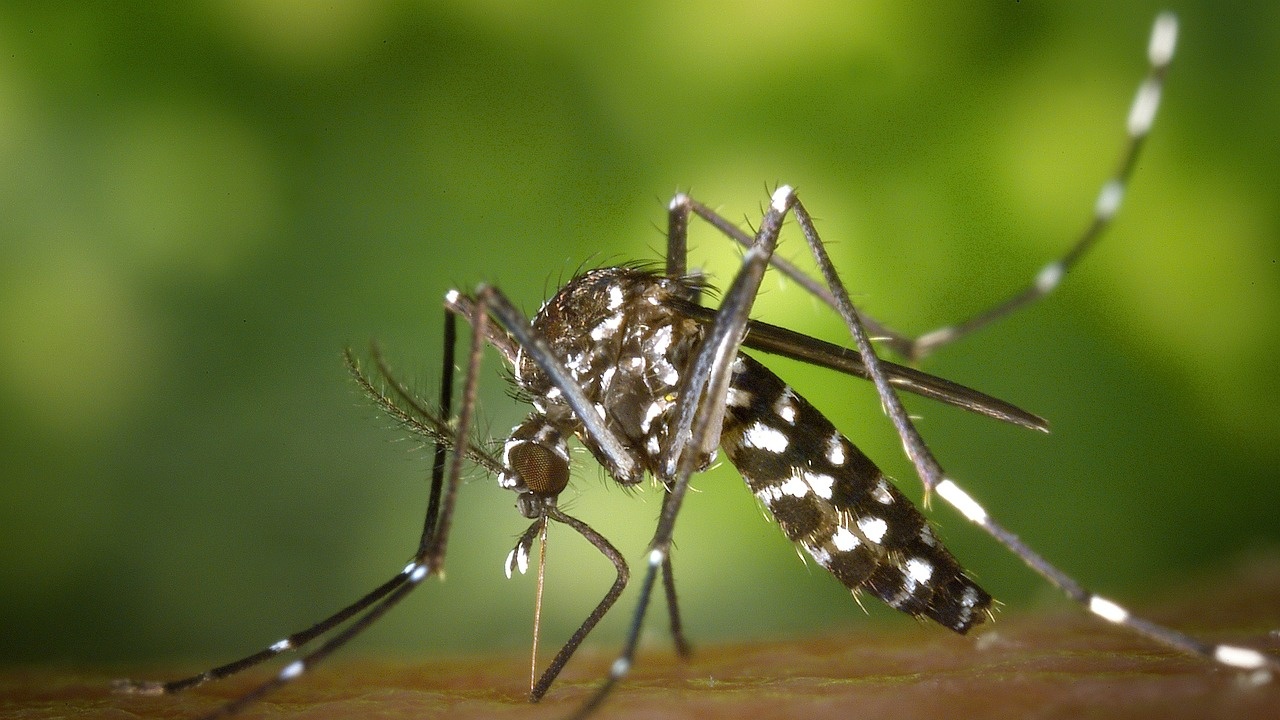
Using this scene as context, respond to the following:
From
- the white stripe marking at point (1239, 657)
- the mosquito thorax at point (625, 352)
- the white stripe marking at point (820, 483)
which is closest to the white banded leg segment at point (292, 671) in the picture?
the mosquito thorax at point (625, 352)

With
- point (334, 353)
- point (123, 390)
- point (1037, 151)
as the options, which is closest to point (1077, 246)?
point (1037, 151)

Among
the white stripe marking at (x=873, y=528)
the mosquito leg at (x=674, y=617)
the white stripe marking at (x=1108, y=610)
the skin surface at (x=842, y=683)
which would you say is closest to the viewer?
the skin surface at (x=842, y=683)

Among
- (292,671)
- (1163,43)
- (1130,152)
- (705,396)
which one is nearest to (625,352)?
(705,396)

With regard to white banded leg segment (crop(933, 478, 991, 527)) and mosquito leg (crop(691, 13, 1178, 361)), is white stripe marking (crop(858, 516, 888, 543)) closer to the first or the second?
white banded leg segment (crop(933, 478, 991, 527))

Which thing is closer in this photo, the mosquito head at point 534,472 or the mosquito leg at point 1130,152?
the mosquito leg at point 1130,152

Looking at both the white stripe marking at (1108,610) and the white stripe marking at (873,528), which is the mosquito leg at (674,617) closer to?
the white stripe marking at (873,528)

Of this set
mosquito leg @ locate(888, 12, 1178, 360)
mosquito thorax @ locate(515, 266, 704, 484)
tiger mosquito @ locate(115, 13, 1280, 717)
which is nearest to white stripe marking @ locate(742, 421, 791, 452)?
tiger mosquito @ locate(115, 13, 1280, 717)

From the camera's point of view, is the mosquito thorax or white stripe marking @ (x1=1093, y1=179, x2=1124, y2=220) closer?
white stripe marking @ (x1=1093, y1=179, x2=1124, y2=220)
